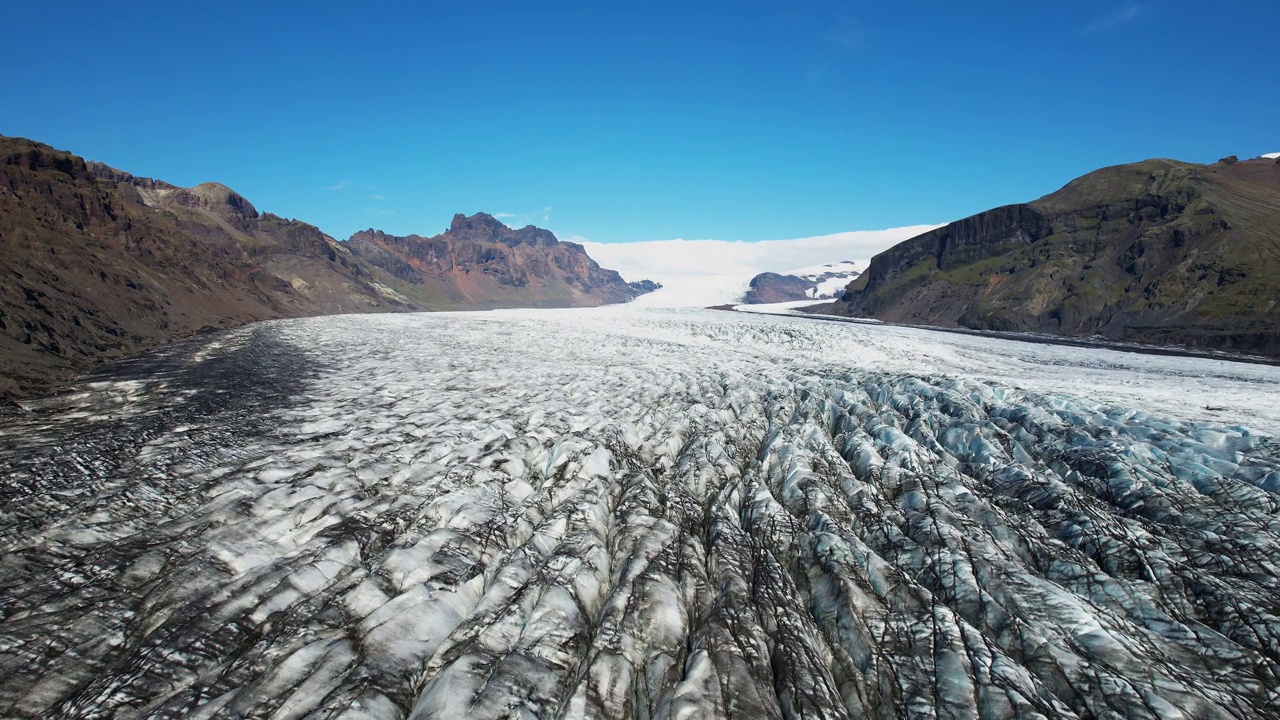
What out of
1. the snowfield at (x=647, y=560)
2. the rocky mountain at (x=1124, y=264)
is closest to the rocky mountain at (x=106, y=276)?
the snowfield at (x=647, y=560)

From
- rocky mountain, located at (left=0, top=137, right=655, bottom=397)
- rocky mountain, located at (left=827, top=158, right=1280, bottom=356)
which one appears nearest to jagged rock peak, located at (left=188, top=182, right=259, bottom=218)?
rocky mountain, located at (left=0, top=137, right=655, bottom=397)

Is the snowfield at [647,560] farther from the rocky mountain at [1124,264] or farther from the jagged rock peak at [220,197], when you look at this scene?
the jagged rock peak at [220,197]

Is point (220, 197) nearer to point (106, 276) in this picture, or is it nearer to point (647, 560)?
point (106, 276)

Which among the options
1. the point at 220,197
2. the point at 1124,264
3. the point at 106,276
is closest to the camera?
the point at 106,276

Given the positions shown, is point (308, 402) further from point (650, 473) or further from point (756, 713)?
point (756, 713)

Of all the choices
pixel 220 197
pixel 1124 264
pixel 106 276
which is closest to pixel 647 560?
pixel 106 276

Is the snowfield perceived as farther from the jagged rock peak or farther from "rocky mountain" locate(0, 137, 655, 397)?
the jagged rock peak
